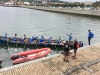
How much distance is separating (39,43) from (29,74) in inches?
479

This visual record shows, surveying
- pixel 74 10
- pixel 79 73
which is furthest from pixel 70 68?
pixel 74 10

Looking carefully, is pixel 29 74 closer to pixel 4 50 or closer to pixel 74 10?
pixel 4 50

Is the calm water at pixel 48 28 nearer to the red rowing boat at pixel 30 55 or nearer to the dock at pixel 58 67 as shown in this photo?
the red rowing boat at pixel 30 55

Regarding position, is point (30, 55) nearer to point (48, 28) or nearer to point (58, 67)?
point (58, 67)

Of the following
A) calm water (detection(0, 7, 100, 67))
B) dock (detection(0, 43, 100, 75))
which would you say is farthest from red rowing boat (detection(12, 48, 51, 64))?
dock (detection(0, 43, 100, 75))

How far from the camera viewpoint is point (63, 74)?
10.6 metres

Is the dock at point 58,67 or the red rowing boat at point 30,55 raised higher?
the dock at point 58,67

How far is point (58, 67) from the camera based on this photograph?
1150cm

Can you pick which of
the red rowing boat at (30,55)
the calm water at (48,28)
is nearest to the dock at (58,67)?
the red rowing boat at (30,55)

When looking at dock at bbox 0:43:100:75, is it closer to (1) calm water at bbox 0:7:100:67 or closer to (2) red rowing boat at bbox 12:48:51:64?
(2) red rowing boat at bbox 12:48:51:64

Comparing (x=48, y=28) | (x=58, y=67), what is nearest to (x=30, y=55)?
(x=58, y=67)

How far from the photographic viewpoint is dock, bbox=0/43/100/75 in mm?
10727

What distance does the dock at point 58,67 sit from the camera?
10727 millimetres

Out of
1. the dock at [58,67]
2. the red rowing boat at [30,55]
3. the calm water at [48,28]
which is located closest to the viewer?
the dock at [58,67]
